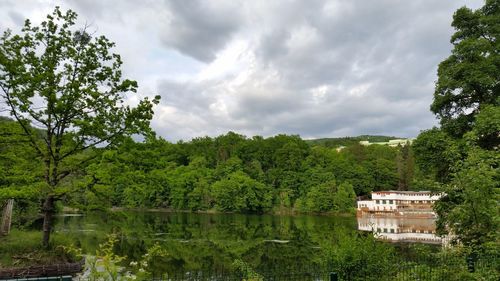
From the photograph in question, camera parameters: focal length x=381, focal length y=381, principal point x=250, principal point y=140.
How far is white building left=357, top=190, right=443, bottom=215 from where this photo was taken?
7501 centimetres

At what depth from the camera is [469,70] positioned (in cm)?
1917

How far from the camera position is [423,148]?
19.1 m

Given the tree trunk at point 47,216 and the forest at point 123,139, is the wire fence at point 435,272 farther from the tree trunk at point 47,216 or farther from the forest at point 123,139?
the tree trunk at point 47,216

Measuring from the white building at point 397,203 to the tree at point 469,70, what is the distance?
56270 millimetres

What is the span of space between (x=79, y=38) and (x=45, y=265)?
31.9 feet

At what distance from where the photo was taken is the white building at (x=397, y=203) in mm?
75012

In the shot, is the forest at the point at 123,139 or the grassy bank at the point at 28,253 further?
the grassy bank at the point at 28,253

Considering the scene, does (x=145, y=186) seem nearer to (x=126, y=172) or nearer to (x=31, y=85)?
(x=126, y=172)

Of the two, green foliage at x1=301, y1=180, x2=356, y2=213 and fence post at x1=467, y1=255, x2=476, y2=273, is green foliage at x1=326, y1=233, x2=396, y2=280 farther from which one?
green foliage at x1=301, y1=180, x2=356, y2=213

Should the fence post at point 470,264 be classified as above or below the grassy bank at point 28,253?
above

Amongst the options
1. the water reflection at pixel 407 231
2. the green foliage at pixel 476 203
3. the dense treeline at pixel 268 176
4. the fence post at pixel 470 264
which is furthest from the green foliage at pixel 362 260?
the dense treeline at pixel 268 176

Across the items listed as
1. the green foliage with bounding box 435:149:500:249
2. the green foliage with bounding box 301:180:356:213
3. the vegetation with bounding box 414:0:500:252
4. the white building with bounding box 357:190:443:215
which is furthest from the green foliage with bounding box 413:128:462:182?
the white building with bounding box 357:190:443:215

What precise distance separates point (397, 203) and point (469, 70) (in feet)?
206

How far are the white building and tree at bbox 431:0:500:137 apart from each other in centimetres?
5627
